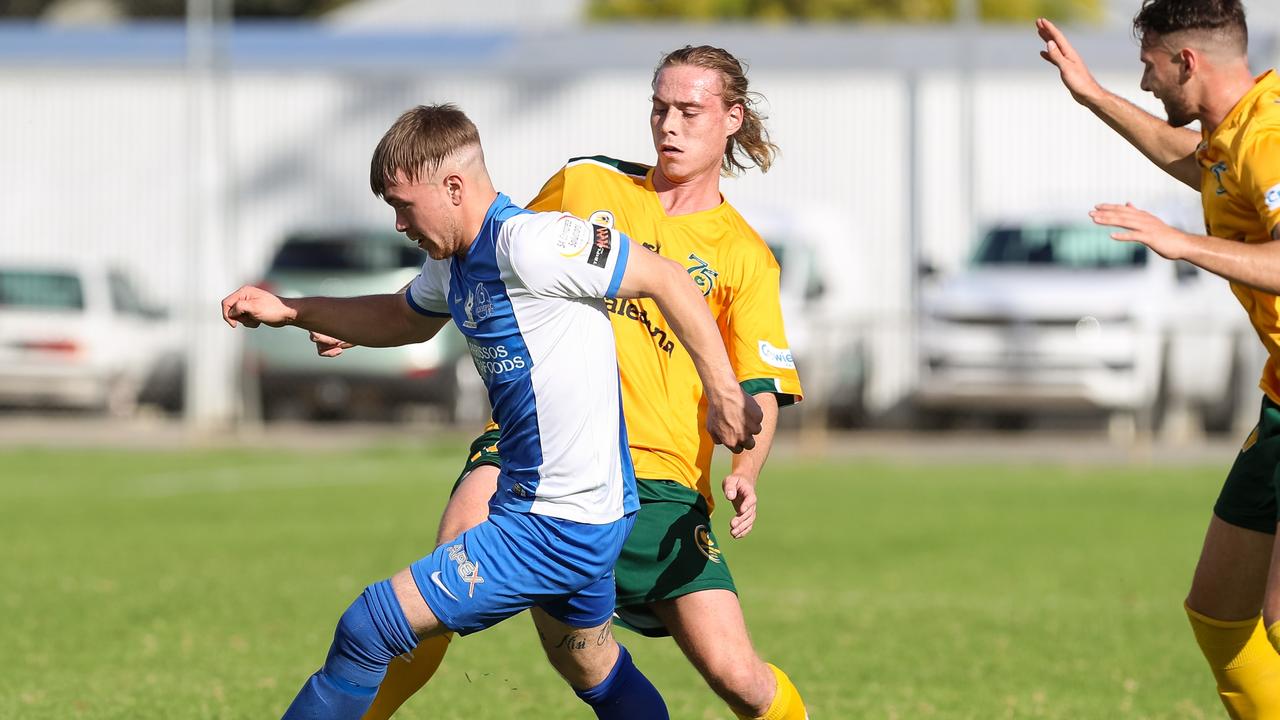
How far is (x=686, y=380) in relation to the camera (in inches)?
207

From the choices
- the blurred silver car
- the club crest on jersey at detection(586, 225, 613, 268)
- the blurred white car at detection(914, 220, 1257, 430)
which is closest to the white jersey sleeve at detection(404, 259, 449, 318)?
the club crest on jersey at detection(586, 225, 613, 268)

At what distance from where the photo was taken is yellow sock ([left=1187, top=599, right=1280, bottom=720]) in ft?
18.2

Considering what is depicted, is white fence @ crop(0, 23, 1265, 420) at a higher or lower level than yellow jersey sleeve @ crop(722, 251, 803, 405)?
higher

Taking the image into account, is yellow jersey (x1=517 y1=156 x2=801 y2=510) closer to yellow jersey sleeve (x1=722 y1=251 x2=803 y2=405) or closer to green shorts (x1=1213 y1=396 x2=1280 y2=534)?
yellow jersey sleeve (x1=722 y1=251 x2=803 y2=405)

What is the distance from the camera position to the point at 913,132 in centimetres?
2375

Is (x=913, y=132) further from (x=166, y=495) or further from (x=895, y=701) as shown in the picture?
(x=895, y=701)

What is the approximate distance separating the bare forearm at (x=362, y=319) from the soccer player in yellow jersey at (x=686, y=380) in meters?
0.10

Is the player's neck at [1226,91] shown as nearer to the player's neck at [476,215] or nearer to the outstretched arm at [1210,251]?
the outstretched arm at [1210,251]

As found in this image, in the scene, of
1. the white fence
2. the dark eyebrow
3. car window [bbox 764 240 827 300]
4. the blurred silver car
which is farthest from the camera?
the white fence

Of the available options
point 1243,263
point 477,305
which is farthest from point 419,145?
point 1243,263

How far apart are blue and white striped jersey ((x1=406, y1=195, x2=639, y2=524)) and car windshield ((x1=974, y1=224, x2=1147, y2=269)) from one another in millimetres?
15340

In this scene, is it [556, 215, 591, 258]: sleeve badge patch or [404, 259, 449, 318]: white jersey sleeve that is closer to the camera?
[556, 215, 591, 258]: sleeve badge patch

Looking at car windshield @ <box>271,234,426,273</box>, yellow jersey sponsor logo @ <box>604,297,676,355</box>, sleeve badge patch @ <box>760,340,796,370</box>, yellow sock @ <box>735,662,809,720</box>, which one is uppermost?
car windshield @ <box>271,234,426,273</box>

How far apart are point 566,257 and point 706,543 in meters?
1.07
